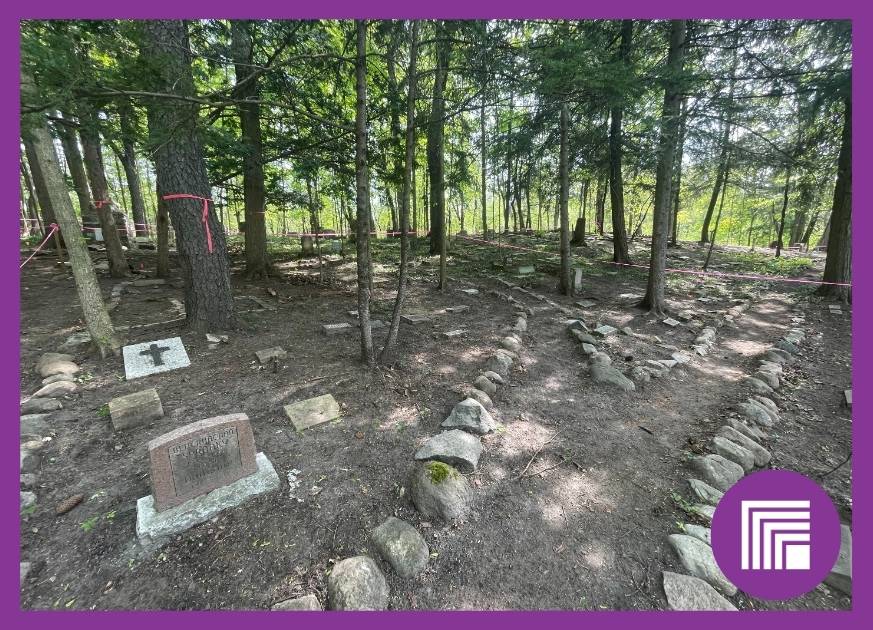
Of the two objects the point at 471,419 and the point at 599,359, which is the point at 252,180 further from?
the point at 599,359

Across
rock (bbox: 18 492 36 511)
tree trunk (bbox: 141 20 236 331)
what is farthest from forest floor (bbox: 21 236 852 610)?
tree trunk (bbox: 141 20 236 331)

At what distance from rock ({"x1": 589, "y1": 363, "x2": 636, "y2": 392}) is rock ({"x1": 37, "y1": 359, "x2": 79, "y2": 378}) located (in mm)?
6035

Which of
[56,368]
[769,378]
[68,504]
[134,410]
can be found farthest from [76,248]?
[769,378]

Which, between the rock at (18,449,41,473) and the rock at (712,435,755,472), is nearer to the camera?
the rock at (18,449,41,473)

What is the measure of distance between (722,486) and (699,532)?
2.17 feet

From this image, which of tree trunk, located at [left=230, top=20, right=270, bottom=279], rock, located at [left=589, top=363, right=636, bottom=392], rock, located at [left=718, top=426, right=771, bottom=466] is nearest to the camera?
rock, located at [left=718, top=426, right=771, bottom=466]

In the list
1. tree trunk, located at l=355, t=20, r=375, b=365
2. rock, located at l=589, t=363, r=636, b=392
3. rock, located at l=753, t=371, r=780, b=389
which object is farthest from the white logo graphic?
tree trunk, located at l=355, t=20, r=375, b=365

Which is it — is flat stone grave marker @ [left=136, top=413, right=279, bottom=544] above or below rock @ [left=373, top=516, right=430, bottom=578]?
above

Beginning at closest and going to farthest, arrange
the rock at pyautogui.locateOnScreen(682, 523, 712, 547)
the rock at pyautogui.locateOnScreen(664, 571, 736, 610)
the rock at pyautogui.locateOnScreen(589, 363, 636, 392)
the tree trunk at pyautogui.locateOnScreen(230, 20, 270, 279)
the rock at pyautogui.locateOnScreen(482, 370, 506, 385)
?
the rock at pyautogui.locateOnScreen(664, 571, 736, 610), the rock at pyautogui.locateOnScreen(682, 523, 712, 547), the rock at pyautogui.locateOnScreen(482, 370, 506, 385), the rock at pyautogui.locateOnScreen(589, 363, 636, 392), the tree trunk at pyautogui.locateOnScreen(230, 20, 270, 279)

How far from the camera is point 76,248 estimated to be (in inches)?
151

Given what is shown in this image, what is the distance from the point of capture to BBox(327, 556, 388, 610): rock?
1731mm

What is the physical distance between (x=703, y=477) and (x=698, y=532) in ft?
2.19

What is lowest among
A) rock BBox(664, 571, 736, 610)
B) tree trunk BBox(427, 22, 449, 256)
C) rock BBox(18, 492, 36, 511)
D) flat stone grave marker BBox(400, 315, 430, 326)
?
rock BBox(664, 571, 736, 610)

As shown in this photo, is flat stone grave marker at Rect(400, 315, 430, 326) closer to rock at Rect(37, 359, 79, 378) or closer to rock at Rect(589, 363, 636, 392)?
rock at Rect(589, 363, 636, 392)
